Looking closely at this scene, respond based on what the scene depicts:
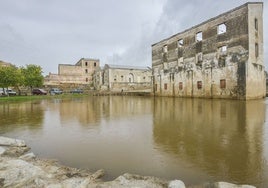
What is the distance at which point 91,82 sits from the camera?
6378 centimetres

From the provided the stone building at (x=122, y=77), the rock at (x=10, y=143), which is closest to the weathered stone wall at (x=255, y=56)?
the rock at (x=10, y=143)

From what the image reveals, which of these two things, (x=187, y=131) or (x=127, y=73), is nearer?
(x=187, y=131)

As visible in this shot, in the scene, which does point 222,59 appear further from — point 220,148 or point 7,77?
point 7,77

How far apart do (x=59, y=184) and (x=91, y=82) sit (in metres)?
62.3

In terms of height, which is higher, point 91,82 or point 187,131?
point 91,82

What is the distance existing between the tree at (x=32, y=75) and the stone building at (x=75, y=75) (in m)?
18.1

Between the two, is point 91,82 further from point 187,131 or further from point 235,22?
point 187,131

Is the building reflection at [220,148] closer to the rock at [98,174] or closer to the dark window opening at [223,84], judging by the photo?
the rock at [98,174]

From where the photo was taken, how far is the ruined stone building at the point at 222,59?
2000 cm

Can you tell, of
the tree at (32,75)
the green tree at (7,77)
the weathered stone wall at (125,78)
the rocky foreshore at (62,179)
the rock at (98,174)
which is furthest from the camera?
the weathered stone wall at (125,78)

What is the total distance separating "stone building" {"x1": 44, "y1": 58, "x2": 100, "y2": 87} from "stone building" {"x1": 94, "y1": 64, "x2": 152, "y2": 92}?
5387mm

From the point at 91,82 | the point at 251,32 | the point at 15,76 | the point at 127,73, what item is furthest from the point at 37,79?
the point at 251,32

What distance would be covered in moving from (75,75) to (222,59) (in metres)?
49.1

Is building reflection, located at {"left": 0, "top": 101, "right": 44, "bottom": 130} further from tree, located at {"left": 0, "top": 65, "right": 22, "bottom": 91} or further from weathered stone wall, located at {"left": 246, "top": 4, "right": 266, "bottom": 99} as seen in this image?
weathered stone wall, located at {"left": 246, "top": 4, "right": 266, "bottom": 99}
